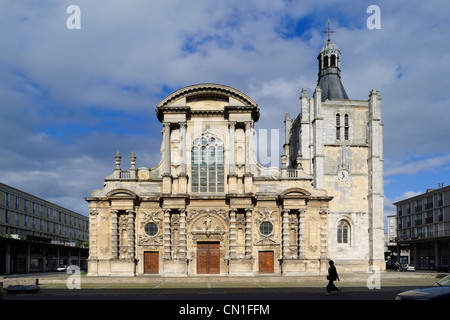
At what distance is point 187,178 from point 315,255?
12.5 meters

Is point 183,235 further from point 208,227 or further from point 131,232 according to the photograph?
point 131,232

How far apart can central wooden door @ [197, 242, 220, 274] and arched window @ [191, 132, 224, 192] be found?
4679 mm

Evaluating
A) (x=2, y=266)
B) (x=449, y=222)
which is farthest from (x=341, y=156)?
(x=2, y=266)

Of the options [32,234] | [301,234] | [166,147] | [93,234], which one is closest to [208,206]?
[166,147]

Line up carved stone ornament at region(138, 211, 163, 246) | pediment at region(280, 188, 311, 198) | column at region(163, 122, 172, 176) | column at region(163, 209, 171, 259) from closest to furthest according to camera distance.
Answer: column at region(163, 209, 171, 259)
pediment at region(280, 188, 311, 198)
carved stone ornament at region(138, 211, 163, 246)
column at region(163, 122, 172, 176)

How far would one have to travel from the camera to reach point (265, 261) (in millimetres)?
35625

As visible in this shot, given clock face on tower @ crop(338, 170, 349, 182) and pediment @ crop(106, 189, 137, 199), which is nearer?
pediment @ crop(106, 189, 137, 199)

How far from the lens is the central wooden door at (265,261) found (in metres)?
35.5

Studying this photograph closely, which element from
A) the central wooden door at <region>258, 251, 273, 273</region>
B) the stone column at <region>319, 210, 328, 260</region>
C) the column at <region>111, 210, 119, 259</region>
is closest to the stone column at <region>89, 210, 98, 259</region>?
the column at <region>111, 210, 119, 259</region>

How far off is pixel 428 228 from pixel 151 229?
5951 centimetres

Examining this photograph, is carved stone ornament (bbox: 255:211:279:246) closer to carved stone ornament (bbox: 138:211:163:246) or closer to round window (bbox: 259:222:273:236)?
round window (bbox: 259:222:273:236)

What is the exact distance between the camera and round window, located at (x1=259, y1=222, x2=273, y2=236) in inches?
1419

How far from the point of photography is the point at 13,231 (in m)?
67.9

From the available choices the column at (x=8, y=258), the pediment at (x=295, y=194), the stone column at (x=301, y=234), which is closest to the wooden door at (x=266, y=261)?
the stone column at (x=301, y=234)
